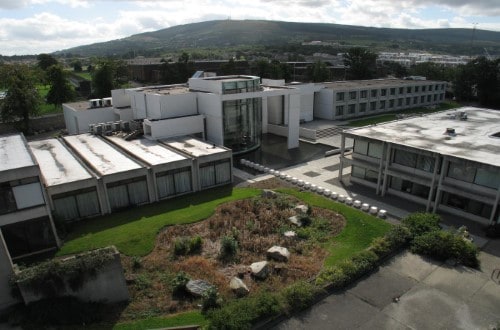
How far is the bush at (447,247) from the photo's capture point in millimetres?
24516

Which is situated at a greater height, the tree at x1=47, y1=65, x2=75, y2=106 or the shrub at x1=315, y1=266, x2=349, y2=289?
the tree at x1=47, y1=65, x2=75, y2=106

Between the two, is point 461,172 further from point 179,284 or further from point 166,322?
point 166,322

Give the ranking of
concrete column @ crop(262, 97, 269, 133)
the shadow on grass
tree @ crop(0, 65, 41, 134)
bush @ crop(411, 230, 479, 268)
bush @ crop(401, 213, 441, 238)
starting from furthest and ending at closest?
tree @ crop(0, 65, 41, 134) < concrete column @ crop(262, 97, 269, 133) < the shadow on grass < bush @ crop(401, 213, 441, 238) < bush @ crop(411, 230, 479, 268)

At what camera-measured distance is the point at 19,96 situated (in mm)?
58719

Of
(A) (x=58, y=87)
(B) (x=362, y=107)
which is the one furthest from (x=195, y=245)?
(A) (x=58, y=87)

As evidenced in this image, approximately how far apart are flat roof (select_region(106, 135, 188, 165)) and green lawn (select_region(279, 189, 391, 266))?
1396 centimetres

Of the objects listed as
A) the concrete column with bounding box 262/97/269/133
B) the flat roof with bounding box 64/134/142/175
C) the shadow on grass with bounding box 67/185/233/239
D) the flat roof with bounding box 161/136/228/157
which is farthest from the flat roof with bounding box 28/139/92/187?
the concrete column with bounding box 262/97/269/133

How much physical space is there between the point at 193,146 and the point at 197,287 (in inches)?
845

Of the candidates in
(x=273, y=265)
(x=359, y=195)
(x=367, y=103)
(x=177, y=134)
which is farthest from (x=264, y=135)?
(x=273, y=265)

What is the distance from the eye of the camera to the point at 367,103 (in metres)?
75.2

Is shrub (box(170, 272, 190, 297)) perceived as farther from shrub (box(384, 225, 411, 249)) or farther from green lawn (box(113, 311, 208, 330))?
shrub (box(384, 225, 411, 249))

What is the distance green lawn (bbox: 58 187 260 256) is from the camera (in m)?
26.1

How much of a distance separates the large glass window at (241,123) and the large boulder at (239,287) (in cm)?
2675

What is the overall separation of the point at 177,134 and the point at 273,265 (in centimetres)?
2526
